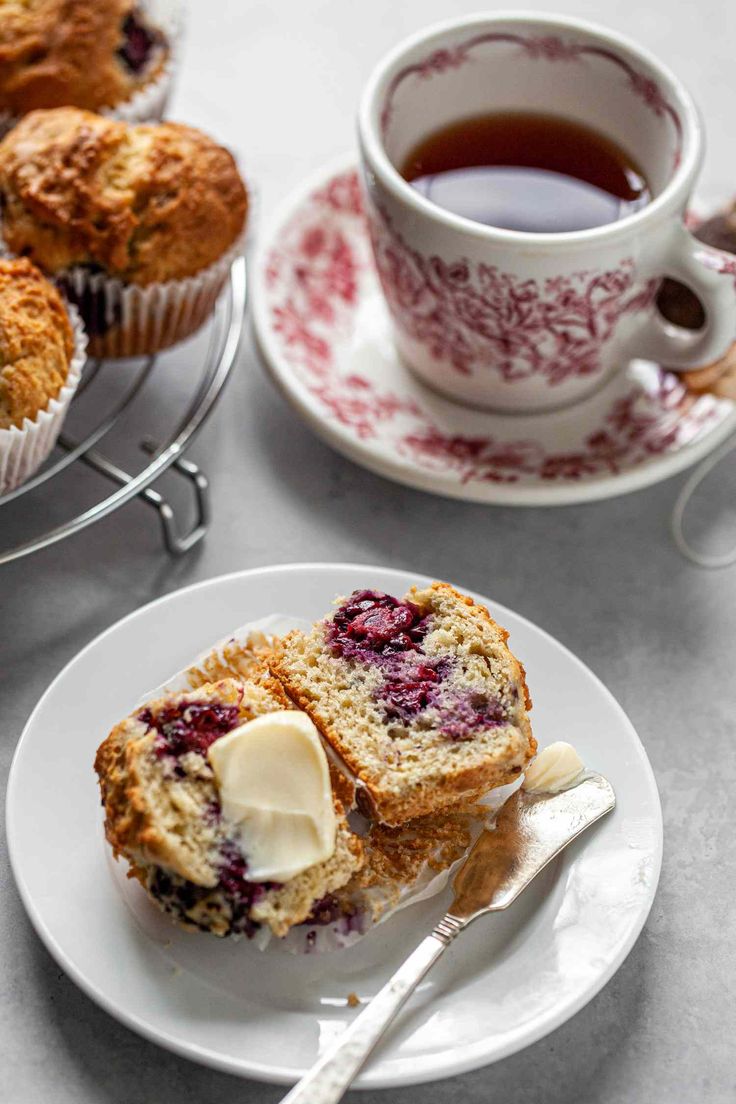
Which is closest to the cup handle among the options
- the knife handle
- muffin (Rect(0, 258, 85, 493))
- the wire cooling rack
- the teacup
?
the teacup

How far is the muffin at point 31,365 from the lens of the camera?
206cm

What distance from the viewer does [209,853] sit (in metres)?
1.68

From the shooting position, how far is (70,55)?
8.25ft

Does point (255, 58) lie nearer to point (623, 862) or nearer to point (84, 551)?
A: point (84, 551)

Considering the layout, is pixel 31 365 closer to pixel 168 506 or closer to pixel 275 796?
pixel 168 506

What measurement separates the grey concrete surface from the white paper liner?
0.45 metres

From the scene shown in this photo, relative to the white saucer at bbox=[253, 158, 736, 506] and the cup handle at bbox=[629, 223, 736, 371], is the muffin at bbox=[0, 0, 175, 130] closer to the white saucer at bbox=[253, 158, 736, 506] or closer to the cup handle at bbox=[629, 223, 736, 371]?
the white saucer at bbox=[253, 158, 736, 506]

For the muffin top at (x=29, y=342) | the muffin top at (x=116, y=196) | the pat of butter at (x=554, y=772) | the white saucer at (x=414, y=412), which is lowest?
the pat of butter at (x=554, y=772)

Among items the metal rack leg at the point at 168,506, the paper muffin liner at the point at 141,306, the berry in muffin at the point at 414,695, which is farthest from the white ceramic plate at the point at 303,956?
the paper muffin liner at the point at 141,306

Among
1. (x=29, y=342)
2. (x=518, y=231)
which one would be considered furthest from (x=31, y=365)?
(x=518, y=231)

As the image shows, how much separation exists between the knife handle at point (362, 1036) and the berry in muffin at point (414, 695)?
207mm

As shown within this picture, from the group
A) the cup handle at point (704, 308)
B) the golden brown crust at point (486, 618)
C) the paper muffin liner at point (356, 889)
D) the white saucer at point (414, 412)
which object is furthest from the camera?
the white saucer at point (414, 412)

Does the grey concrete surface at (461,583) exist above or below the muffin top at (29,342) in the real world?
below

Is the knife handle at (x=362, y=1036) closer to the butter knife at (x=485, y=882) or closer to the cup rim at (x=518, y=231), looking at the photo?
the butter knife at (x=485, y=882)
